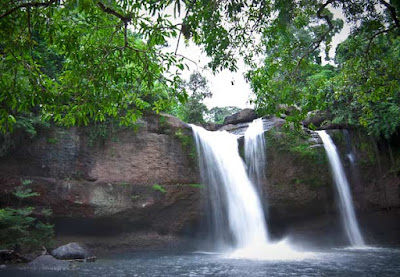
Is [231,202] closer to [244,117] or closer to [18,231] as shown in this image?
[244,117]

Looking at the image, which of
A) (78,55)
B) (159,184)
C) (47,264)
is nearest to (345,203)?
(159,184)

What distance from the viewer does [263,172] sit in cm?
1670

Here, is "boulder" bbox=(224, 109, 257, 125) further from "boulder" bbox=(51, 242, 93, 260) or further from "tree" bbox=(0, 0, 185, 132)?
"tree" bbox=(0, 0, 185, 132)

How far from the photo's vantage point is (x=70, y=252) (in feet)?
37.7

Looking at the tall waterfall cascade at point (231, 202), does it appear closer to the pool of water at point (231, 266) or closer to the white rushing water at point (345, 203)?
the pool of water at point (231, 266)

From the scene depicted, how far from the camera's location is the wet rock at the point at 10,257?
10242 mm

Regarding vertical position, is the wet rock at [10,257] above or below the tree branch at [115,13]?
below

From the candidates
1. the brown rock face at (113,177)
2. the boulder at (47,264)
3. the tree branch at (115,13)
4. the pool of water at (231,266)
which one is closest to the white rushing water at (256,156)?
the brown rock face at (113,177)

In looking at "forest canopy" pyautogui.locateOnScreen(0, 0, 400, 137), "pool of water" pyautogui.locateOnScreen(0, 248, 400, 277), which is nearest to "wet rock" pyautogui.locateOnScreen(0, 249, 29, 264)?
"pool of water" pyautogui.locateOnScreen(0, 248, 400, 277)

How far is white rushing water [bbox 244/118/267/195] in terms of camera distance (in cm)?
1662

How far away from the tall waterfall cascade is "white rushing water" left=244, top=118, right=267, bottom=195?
32cm

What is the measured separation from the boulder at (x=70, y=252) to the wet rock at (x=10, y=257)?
1.08 metres

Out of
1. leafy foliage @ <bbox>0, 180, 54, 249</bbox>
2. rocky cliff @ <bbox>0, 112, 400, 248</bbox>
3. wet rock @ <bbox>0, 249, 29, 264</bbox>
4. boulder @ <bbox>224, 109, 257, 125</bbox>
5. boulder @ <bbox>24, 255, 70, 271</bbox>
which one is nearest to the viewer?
boulder @ <bbox>24, 255, 70, 271</bbox>

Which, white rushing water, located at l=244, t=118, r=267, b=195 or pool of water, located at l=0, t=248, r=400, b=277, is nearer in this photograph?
pool of water, located at l=0, t=248, r=400, b=277
